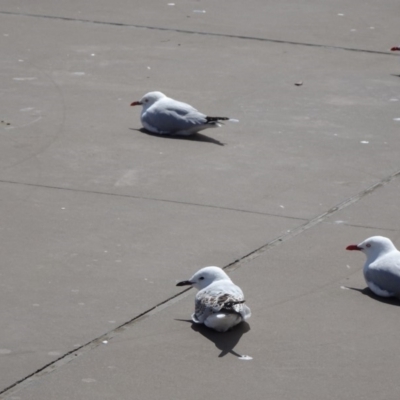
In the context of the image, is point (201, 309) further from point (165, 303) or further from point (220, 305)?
point (165, 303)

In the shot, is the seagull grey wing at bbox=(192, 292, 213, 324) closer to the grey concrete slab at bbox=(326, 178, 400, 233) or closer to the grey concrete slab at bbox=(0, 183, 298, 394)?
the grey concrete slab at bbox=(0, 183, 298, 394)

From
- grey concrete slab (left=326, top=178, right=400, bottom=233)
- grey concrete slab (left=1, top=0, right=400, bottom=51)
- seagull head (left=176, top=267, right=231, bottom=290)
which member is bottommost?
grey concrete slab (left=1, top=0, right=400, bottom=51)

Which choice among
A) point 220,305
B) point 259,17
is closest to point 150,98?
point 220,305

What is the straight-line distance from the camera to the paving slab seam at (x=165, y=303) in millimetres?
5027

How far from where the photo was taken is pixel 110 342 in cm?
545

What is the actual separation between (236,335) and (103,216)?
74.2 inches

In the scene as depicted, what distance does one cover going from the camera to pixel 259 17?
44.6 feet

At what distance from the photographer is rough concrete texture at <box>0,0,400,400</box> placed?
17.3 ft

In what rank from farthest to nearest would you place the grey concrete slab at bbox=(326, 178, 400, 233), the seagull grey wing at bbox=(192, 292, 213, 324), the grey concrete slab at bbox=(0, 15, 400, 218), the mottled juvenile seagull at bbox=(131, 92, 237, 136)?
the mottled juvenile seagull at bbox=(131, 92, 237, 136) < the grey concrete slab at bbox=(0, 15, 400, 218) < the grey concrete slab at bbox=(326, 178, 400, 233) < the seagull grey wing at bbox=(192, 292, 213, 324)

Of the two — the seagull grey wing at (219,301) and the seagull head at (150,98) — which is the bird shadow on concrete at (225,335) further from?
the seagull head at (150,98)

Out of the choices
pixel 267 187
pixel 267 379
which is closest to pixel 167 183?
pixel 267 187

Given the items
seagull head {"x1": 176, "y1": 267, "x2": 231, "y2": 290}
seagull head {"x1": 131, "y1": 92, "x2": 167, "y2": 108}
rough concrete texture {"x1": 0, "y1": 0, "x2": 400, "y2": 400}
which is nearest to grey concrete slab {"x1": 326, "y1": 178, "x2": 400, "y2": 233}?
rough concrete texture {"x1": 0, "y1": 0, "x2": 400, "y2": 400}

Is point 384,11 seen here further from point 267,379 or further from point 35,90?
point 267,379

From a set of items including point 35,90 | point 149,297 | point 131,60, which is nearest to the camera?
point 149,297
